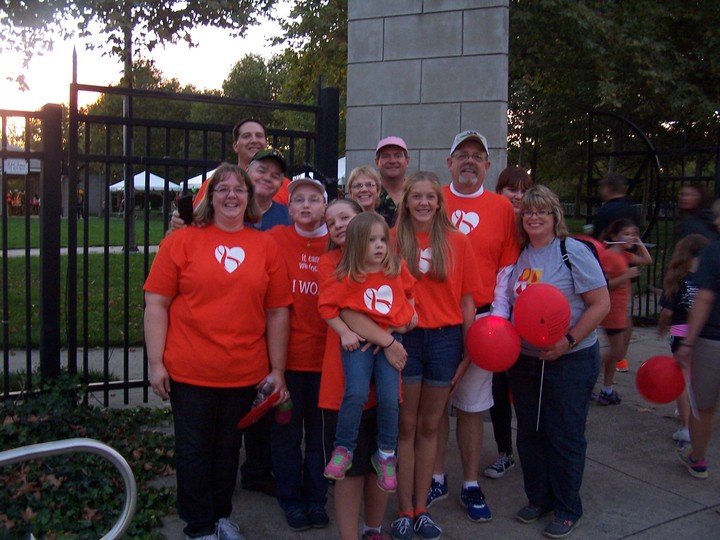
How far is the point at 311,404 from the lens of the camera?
363 cm

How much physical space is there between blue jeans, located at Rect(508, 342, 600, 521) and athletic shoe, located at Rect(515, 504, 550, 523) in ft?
0.09

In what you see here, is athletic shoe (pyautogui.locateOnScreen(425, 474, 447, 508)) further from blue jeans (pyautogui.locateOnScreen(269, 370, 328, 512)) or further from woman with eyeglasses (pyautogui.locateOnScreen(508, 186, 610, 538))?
blue jeans (pyautogui.locateOnScreen(269, 370, 328, 512))

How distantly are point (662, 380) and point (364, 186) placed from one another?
2.10 metres

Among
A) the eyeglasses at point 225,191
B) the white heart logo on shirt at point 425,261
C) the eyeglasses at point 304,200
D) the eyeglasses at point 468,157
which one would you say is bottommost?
the white heart logo on shirt at point 425,261

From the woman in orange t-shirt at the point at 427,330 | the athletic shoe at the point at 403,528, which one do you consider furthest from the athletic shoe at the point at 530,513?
the athletic shoe at the point at 403,528

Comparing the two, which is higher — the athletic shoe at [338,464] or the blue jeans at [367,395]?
the blue jeans at [367,395]

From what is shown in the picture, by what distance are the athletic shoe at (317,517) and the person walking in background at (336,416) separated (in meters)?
0.34

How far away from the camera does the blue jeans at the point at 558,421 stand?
140 inches

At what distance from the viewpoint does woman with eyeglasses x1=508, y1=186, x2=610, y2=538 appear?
3498 millimetres

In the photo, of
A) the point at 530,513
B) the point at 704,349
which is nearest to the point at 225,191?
the point at 530,513

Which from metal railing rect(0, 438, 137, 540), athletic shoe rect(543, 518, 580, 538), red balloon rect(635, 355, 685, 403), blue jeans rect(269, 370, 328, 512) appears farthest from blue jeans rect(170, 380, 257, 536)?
red balloon rect(635, 355, 685, 403)

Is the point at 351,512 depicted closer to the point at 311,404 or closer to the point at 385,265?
the point at 311,404

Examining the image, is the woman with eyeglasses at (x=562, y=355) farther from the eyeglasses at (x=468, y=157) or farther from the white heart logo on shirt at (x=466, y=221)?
the eyeglasses at (x=468, y=157)

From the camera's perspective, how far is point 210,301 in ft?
10.3
